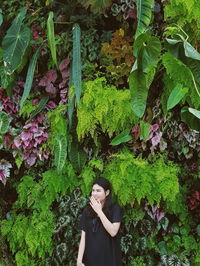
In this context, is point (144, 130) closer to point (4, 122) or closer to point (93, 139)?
point (93, 139)

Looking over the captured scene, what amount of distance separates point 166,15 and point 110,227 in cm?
195

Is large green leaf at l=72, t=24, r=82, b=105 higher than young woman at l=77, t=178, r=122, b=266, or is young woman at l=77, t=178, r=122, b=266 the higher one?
large green leaf at l=72, t=24, r=82, b=105

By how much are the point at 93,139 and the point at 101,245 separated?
1.32 metres

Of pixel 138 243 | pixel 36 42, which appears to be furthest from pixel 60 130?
pixel 138 243

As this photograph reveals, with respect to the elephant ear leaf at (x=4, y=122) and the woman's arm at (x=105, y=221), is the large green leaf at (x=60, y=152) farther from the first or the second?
the woman's arm at (x=105, y=221)

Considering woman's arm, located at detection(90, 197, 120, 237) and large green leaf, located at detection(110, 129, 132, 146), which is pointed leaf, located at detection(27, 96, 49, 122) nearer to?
large green leaf, located at detection(110, 129, 132, 146)

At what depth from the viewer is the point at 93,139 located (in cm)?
433

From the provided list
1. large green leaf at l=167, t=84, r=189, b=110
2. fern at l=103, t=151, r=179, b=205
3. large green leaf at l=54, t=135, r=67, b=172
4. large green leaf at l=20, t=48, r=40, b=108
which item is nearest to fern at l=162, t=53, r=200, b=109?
large green leaf at l=167, t=84, r=189, b=110

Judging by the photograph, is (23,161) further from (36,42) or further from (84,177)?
(36,42)

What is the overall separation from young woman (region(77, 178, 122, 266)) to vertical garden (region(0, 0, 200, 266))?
579 millimetres

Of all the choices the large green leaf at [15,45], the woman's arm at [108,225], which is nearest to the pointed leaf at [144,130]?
the woman's arm at [108,225]

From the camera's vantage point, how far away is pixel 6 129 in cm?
432

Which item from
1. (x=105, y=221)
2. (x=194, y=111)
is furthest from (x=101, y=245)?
(x=194, y=111)

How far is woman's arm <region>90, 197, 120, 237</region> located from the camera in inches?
124
